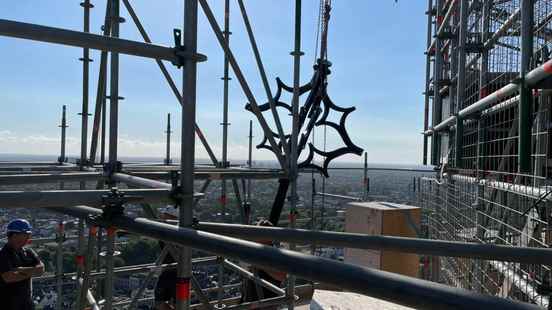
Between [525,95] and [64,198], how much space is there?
3.98 m

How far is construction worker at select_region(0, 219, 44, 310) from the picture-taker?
12.2 feet

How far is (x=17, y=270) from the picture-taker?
374 centimetres

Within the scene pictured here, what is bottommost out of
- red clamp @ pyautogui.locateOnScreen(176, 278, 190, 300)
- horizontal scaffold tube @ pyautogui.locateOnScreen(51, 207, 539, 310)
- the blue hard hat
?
red clamp @ pyautogui.locateOnScreen(176, 278, 190, 300)

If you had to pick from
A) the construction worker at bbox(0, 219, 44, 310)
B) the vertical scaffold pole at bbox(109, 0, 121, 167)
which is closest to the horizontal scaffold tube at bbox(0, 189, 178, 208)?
the vertical scaffold pole at bbox(109, 0, 121, 167)

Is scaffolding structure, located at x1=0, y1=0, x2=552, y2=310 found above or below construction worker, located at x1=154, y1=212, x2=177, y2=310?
above

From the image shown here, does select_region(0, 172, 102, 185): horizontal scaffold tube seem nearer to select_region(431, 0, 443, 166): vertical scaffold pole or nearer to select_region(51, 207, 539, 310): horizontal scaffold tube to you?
select_region(51, 207, 539, 310): horizontal scaffold tube

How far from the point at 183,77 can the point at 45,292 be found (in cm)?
598

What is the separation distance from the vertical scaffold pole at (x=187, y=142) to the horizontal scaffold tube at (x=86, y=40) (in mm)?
93

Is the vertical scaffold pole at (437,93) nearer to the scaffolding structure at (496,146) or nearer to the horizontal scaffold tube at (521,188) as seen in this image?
the scaffolding structure at (496,146)

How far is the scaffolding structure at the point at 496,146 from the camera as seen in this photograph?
391cm

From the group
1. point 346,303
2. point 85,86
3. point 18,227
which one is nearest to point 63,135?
point 85,86

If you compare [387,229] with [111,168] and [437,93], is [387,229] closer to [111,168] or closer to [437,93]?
[437,93]

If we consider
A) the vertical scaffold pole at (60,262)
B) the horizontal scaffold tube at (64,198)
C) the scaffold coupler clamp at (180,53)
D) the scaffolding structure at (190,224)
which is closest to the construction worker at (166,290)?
the scaffolding structure at (190,224)

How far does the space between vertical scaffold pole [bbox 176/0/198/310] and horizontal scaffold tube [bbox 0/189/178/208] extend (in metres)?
0.14
